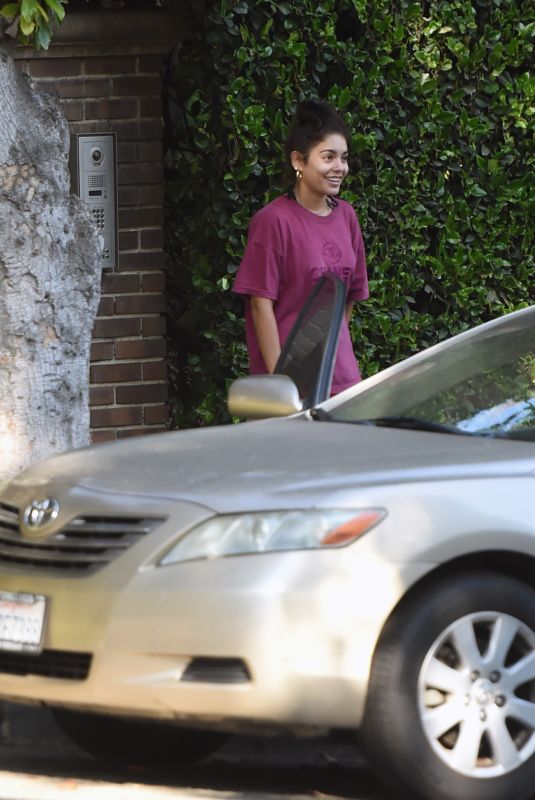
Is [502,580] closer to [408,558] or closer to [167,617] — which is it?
[408,558]

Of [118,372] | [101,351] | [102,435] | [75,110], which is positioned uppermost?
[75,110]

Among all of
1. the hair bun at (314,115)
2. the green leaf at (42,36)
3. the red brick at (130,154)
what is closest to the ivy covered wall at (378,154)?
the red brick at (130,154)

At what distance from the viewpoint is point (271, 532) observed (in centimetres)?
468

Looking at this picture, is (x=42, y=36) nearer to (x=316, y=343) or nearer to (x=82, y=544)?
(x=316, y=343)

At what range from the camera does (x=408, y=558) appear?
470cm

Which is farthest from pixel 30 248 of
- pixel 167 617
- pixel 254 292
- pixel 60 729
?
pixel 167 617

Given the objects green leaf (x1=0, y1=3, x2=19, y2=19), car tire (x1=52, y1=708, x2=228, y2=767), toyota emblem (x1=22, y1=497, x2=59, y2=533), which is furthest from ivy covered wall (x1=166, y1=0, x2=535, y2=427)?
toyota emblem (x1=22, y1=497, x2=59, y2=533)

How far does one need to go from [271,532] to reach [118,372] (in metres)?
5.01

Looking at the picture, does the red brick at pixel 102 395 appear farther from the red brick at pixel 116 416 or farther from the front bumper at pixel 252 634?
the front bumper at pixel 252 634

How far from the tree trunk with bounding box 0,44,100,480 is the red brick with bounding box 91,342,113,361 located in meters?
2.29

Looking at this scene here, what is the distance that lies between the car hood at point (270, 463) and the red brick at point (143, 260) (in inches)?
163

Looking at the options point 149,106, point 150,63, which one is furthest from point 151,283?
point 150,63

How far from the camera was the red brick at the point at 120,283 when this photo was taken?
378 inches

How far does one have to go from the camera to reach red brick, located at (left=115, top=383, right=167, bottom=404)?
9609 mm
